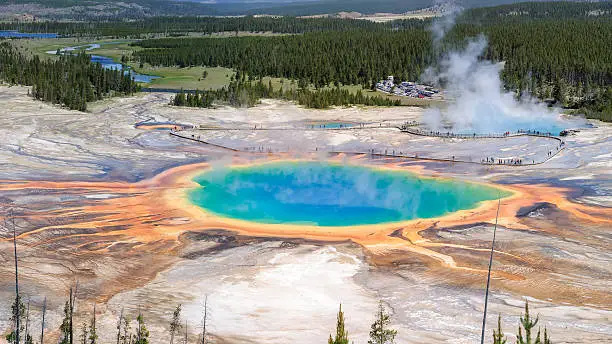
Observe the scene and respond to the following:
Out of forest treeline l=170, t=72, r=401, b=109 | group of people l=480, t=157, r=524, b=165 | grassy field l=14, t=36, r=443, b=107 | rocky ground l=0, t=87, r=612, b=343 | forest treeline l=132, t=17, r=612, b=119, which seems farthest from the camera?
grassy field l=14, t=36, r=443, b=107

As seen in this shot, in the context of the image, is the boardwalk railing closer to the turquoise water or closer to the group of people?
the group of people

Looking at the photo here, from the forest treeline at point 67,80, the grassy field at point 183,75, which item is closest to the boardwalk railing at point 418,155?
the forest treeline at point 67,80

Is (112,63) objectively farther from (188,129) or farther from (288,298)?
(288,298)

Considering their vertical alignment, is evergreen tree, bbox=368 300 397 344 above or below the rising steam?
below

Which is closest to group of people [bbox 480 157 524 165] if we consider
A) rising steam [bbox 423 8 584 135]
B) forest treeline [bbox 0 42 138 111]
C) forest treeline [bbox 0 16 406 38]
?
rising steam [bbox 423 8 584 135]

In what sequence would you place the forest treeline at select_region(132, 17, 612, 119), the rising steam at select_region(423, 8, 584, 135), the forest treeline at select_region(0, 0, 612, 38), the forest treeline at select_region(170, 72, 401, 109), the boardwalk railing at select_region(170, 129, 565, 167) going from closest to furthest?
1. the boardwalk railing at select_region(170, 129, 565, 167)
2. the rising steam at select_region(423, 8, 584, 135)
3. the forest treeline at select_region(170, 72, 401, 109)
4. the forest treeline at select_region(132, 17, 612, 119)
5. the forest treeline at select_region(0, 0, 612, 38)

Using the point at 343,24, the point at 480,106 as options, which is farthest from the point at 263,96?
the point at 343,24

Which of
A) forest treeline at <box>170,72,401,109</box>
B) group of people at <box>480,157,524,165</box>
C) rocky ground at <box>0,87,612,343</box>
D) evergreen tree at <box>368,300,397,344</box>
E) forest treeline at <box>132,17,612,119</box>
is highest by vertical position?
forest treeline at <box>132,17,612,119</box>

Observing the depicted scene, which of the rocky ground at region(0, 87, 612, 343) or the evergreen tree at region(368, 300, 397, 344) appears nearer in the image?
the evergreen tree at region(368, 300, 397, 344)
